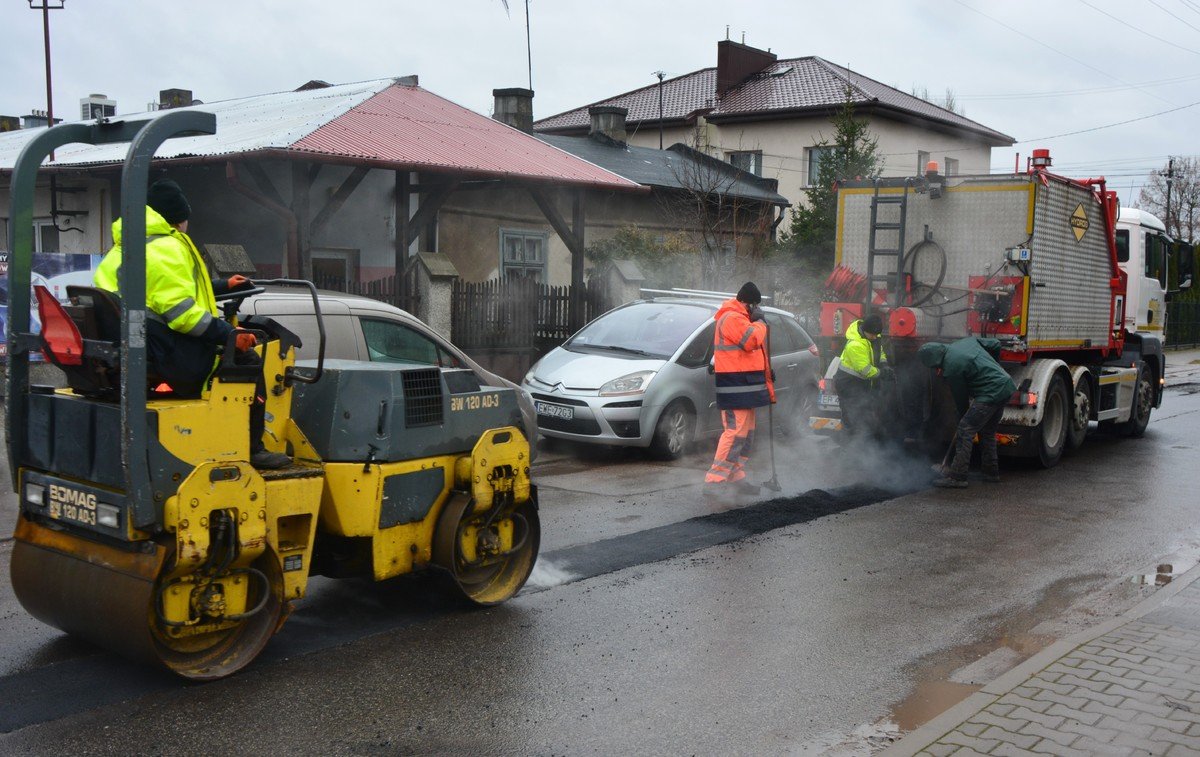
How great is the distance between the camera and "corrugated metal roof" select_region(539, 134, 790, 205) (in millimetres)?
24969

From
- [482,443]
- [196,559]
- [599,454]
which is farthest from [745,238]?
[196,559]

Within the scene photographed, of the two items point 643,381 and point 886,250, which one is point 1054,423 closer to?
point 886,250

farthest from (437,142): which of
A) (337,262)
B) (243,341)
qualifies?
(243,341)

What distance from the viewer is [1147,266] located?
14617 millimetres

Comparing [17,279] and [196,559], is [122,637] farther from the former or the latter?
[17,279]

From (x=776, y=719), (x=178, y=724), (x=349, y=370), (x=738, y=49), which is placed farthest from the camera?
(x=738, y=49)

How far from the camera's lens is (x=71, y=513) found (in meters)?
4.76

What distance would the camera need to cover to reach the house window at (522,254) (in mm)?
21031

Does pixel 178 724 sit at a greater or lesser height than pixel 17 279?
lesser

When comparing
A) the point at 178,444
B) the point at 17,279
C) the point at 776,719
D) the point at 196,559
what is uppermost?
the point at 17,279

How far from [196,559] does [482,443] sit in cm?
175

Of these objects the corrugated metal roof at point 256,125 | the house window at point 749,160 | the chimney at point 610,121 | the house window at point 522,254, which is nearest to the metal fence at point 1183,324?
the house window at point 749,160

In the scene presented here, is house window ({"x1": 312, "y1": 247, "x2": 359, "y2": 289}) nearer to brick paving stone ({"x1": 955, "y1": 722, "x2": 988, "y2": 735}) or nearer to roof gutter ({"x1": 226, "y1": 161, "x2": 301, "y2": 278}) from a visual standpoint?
roof gutter ({"x1": 226, "y1": 161, "x2": 301, "y2": 278})

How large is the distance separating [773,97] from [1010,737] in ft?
132
